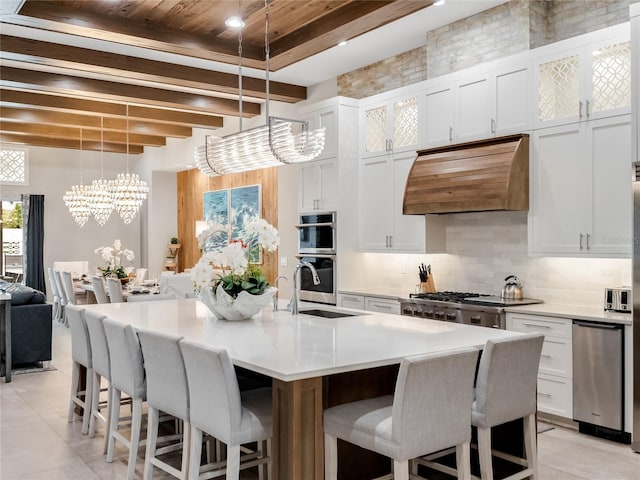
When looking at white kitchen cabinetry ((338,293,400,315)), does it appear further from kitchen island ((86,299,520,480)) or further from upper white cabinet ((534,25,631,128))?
upper white cabinet ((534,25,631,128))

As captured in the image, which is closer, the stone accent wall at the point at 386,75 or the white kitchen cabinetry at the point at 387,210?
the white kitchen cabinetry at the point at 387,210

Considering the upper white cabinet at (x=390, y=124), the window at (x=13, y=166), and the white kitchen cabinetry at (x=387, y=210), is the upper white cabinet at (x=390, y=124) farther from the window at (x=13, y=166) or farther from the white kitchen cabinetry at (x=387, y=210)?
the window at (x=13, y=166)

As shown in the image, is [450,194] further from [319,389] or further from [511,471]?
[319,389]

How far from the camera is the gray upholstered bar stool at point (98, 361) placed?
378cm

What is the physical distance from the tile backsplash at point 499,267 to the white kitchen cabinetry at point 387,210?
13.2 inches

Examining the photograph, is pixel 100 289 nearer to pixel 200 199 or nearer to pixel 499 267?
pixel 200 199

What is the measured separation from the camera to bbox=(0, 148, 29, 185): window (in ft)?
35.6

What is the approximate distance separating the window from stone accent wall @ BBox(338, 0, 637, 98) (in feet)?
27.0

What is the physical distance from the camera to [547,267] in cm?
498

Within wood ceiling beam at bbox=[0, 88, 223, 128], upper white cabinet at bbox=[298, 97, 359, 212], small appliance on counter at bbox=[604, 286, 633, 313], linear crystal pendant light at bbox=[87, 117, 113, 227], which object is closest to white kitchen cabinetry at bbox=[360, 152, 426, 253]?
upper white cabinet at bbox=[298, 97, 359, 212]

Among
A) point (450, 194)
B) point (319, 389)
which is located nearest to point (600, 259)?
point (450, 194)

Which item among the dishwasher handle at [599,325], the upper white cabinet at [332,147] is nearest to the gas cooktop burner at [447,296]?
the dishwasher handle at [599,325]

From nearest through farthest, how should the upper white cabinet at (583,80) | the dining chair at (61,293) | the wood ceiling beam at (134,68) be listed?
1. the upper white cabinet at (583,80)
2. the wood ceiling beam at (134,68)
3. the dining chair at (61,293)

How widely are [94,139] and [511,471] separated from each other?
29.7 feet
